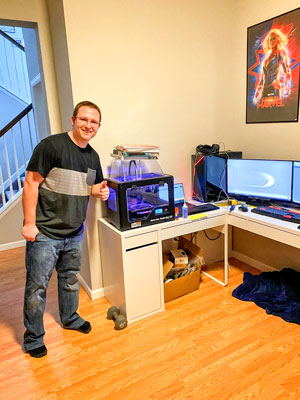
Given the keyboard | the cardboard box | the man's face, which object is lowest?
the cardboard box

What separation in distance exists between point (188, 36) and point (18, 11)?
4.60 ft

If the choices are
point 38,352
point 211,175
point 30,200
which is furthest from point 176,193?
point 38,352

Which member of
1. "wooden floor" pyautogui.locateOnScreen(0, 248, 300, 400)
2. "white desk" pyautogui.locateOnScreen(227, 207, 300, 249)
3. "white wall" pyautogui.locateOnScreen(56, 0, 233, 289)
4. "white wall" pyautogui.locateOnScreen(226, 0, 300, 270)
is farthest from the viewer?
"white wall" pyautogui.locateOnScreen(226, 0, 300, 270)

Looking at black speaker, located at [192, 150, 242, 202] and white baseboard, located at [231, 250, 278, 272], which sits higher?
black speaker, located at [192, 150, 242, 202]

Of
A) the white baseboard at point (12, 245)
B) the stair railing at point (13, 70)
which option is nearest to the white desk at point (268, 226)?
the white baseboard at point (12, 245)

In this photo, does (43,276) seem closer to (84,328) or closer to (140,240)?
(84,328)

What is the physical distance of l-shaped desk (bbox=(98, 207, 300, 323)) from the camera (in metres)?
2.12

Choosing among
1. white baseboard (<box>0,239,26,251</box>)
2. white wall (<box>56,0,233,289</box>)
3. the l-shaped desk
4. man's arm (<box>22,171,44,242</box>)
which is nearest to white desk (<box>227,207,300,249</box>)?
the l-shaped desk

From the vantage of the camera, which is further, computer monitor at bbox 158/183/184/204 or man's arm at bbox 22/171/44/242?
computer monitor at bbox 158/183/184/204

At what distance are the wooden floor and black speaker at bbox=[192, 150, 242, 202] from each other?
0.90 meters

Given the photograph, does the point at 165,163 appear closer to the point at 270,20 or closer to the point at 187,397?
the point at 270,20

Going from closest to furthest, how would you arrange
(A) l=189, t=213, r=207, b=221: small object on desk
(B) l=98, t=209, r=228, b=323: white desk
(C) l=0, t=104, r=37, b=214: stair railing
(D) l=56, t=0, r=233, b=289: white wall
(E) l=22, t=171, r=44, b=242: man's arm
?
1. (E) l=22, t=171, r=44, b=242: man's arm
2. (B) l=98, t=209, r=228, b=323: white desk
3. (D) l=56, t=0, r=233, b=289: white wall
4. (A) l=189, t=213, r=207, b=221: small object on desk
5. (C) l=0, t=104, r=37, b=214: stair railing

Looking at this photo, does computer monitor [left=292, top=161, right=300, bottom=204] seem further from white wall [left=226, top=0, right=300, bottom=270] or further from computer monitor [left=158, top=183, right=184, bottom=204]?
computer monitor [left=158, top=183, right=184, bottom=204]

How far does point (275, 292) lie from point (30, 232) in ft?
6.26
